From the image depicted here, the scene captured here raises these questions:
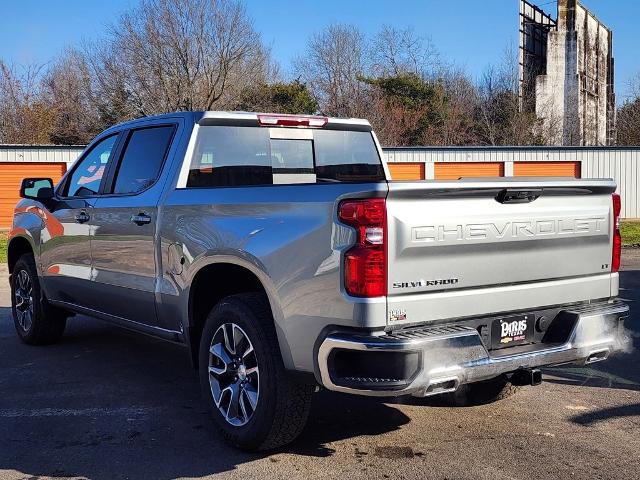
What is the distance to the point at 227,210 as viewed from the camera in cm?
427

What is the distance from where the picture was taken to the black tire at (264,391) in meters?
3.92

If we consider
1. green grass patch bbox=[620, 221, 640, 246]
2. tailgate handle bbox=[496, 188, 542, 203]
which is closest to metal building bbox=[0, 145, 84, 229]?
green grass patch bbox=[620, 221, 640, 246]

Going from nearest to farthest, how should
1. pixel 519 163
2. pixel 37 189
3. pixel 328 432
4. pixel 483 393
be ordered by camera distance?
pixel 328 432
pixel 483 393
pixel 37 189
pixel 519 163

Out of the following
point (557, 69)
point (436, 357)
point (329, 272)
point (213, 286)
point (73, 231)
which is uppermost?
point (557, 69)

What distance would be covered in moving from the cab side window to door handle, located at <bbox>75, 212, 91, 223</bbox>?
0.18m

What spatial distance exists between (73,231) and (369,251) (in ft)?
11.4

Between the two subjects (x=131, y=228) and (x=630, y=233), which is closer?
(x=131, y=228)

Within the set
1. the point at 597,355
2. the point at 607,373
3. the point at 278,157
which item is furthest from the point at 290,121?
the point at 607,373

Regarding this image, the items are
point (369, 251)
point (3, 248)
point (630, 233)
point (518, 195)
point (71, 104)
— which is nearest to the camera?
point (369, 251)

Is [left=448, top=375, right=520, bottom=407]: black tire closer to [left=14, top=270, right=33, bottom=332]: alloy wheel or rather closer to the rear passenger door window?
the rear passenger door window

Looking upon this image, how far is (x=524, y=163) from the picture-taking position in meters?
27.6

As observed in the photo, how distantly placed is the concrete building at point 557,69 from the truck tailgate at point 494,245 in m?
38.9

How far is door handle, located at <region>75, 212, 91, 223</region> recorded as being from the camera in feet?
19.2

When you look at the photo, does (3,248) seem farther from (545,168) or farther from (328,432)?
(545,168)
